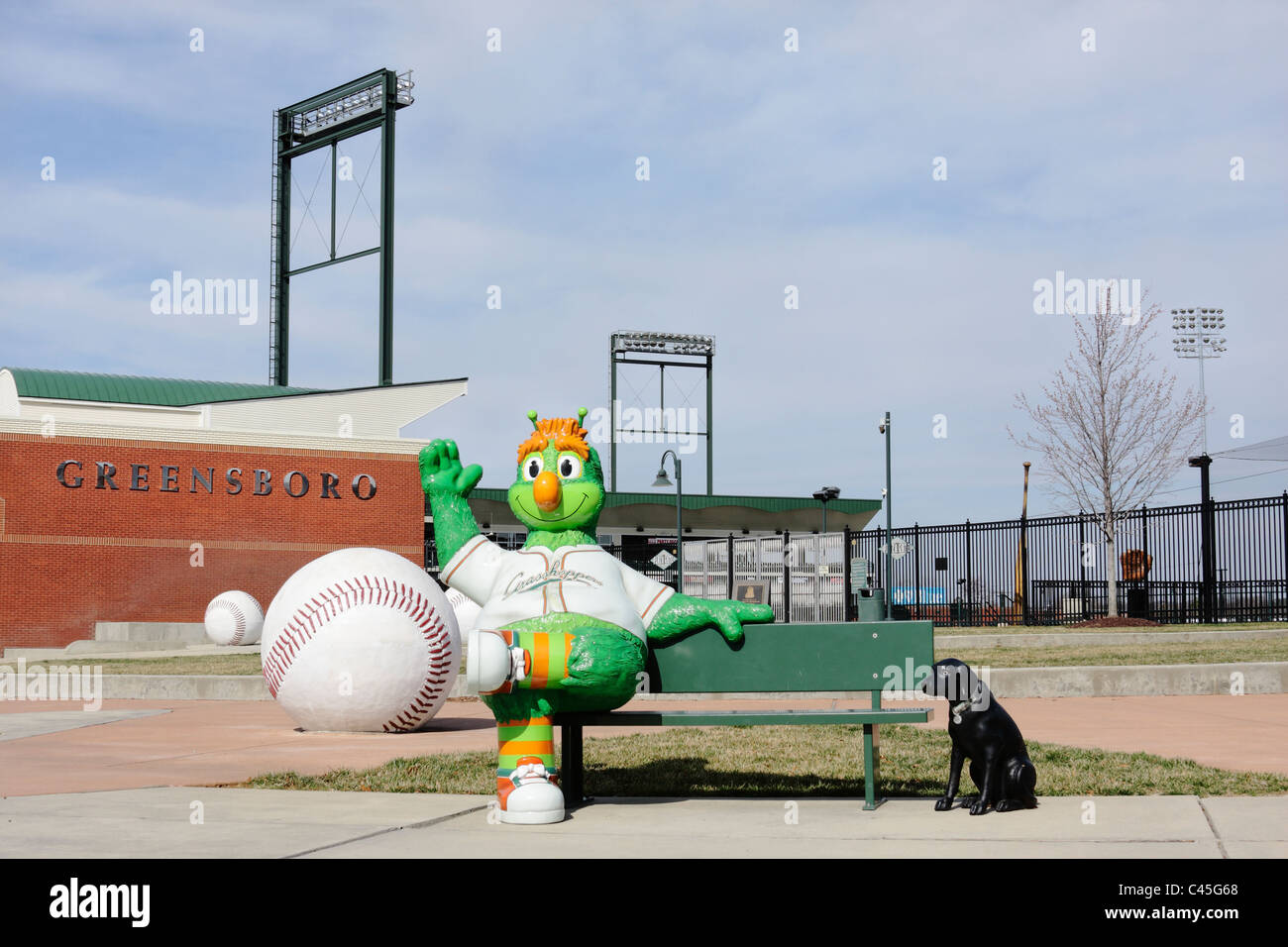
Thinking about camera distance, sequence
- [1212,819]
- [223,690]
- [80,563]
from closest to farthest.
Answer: [1212,819], [223,690], [80,563]

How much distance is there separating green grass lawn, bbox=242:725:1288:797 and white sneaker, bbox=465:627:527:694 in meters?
1.71

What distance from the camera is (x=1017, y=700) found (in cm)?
1422

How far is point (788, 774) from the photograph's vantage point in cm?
836

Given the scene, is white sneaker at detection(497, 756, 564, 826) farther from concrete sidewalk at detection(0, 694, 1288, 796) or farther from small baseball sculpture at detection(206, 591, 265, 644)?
small baseball sculpture at detection(206, 591, 265, 644)

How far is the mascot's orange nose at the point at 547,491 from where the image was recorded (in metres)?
6.95

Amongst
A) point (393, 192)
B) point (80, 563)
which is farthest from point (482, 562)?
point (393, 192)

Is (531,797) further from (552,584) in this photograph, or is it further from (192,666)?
(192,666)

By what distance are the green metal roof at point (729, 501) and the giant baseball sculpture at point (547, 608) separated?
4050cm

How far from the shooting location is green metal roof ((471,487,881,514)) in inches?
2015

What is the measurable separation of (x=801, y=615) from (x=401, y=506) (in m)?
15.5

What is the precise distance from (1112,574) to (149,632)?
24.7 meters

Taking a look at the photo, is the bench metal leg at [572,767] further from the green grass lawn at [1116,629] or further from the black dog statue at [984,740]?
the green grass lawn at [1116,629]

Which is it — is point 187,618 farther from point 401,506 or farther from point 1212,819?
point 1212,819

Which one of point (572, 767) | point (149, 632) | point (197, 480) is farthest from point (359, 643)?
point (197, 480)
